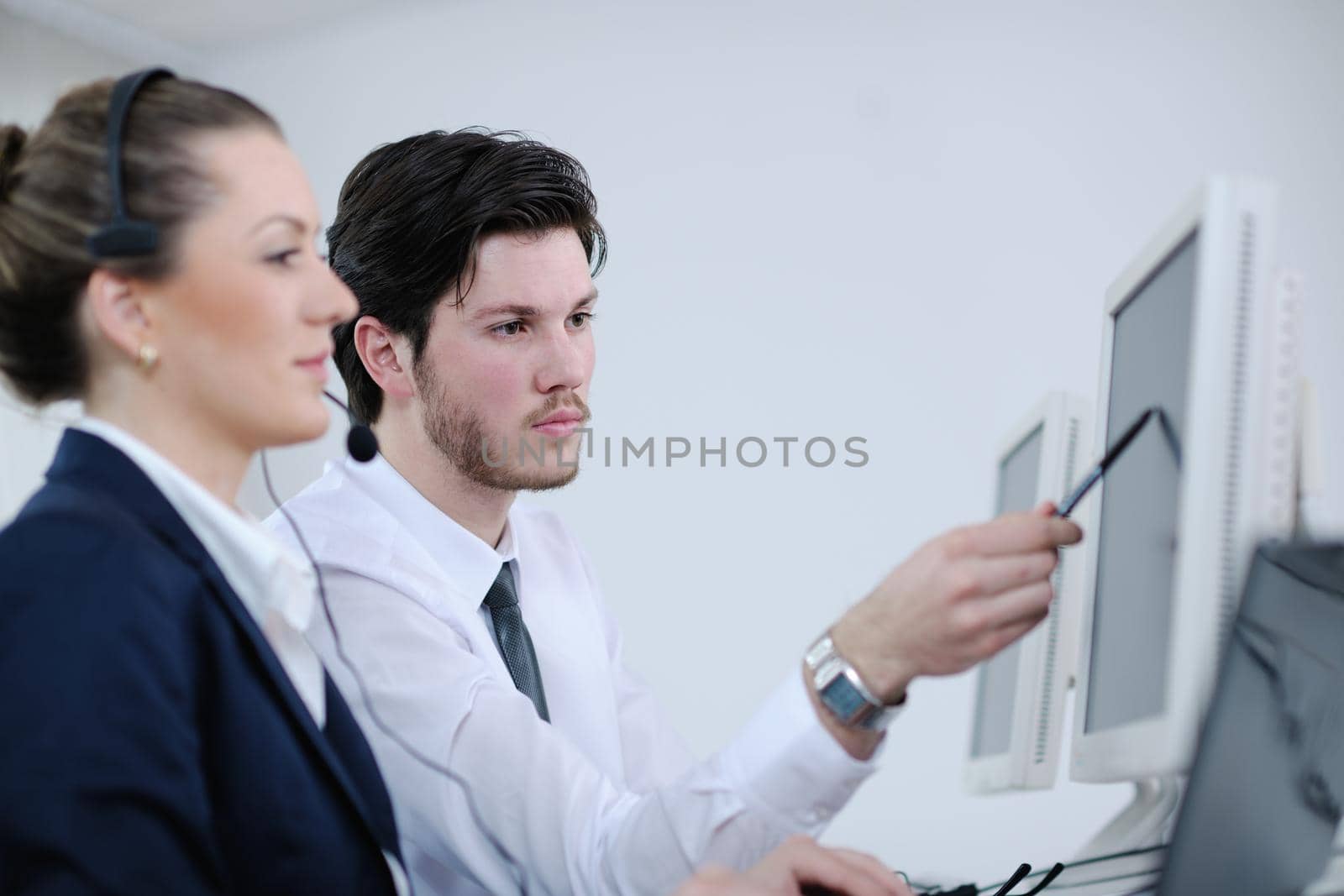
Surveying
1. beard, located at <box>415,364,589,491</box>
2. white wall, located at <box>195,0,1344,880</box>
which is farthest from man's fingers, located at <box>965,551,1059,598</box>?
white wall, located at <box>195,0,1344,880</box>

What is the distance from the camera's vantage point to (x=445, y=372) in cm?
166

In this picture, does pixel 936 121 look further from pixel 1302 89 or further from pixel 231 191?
pixel 231 191

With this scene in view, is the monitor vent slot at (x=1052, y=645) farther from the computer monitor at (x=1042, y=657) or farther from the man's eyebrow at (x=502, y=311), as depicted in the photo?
the man's eyebrow at (x=502, y=311)

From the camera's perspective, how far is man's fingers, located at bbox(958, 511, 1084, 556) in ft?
3.10

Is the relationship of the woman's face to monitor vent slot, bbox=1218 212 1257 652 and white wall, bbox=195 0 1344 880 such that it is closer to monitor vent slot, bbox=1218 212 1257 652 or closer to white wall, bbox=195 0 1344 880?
monitor vent slot, bbox=1218 212 1257 652

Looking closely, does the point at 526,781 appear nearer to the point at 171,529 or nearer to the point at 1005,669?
the point at 171,529

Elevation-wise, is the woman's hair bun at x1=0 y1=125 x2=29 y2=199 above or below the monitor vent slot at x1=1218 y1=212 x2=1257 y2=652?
above

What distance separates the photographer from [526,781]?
4.03 feet

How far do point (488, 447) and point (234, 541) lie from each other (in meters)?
0.68

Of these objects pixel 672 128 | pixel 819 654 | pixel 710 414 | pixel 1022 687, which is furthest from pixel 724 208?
pixel 819 654

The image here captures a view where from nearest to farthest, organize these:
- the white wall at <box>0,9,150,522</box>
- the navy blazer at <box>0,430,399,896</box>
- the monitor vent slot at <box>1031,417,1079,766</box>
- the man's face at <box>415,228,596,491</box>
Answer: the navy blazer at <box>0,430,399,896</box> < the monitor vent slot at <box>1031,417,1079,766</box> < the man's face at <box>415,228,596,491</box> < the white wall at <box>0,9,150,522</box>

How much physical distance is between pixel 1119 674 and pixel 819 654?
0.26 metres

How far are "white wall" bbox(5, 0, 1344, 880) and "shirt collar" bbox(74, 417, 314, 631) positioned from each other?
2.15 m

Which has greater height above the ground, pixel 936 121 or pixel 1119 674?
pixel 936 121
